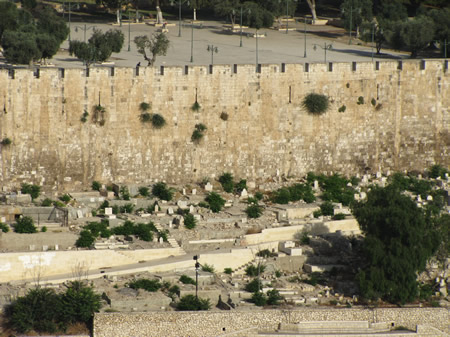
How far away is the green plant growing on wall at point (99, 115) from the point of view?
51.4 m

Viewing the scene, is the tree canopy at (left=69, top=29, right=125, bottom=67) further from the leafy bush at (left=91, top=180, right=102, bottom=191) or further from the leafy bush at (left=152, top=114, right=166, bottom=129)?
the leafy bush at (left=91, top=180, right=102, bottom=191)

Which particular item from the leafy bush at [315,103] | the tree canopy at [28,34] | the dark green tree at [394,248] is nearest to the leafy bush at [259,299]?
the dark green tree at [394,248]

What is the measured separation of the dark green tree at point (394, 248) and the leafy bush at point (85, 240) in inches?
321

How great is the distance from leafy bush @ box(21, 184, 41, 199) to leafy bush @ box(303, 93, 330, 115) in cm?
1012

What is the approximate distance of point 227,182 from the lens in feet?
174

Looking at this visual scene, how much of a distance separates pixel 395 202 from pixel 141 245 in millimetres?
7877

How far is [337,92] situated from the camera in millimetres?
54781

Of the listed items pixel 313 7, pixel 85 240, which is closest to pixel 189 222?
pixel 85 240

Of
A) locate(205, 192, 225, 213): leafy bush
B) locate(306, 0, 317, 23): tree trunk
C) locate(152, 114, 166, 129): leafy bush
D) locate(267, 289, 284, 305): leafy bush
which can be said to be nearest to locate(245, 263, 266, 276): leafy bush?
locate(267, 289, 284, 305): leafy bush

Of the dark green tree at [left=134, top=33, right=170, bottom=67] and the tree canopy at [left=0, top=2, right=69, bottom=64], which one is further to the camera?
the dark green tree at [left=134, top=33, right=170, bottom=67]

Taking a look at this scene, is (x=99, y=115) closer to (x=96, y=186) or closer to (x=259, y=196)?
(x=96, y=186)

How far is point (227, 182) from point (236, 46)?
1425 cm

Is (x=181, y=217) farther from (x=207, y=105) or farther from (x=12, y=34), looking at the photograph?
(x=12, y=34)

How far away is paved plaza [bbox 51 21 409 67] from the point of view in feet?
203
